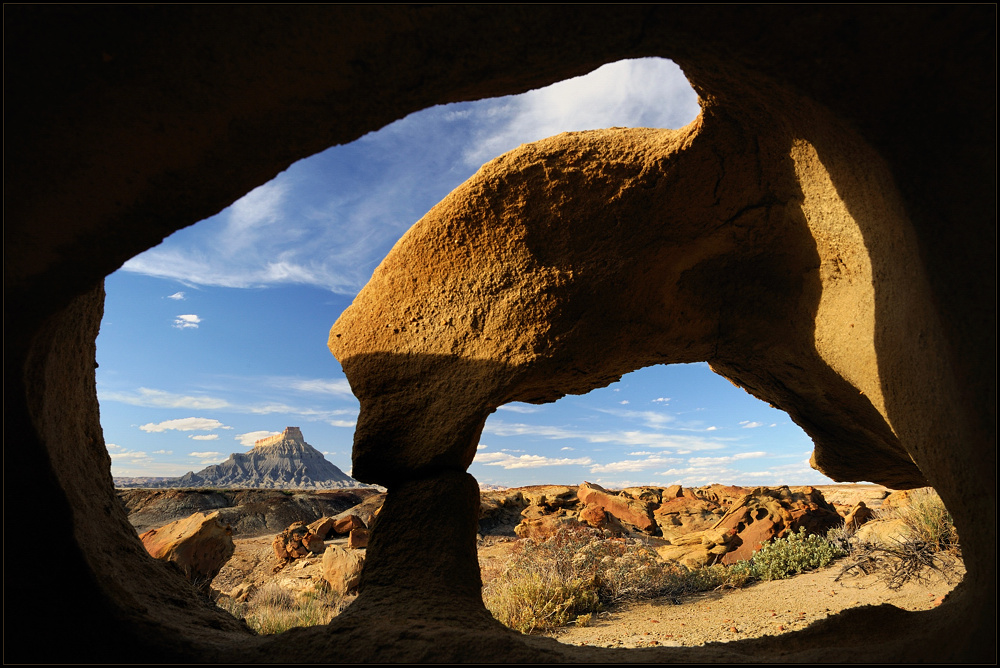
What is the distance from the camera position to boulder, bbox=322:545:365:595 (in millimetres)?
9062

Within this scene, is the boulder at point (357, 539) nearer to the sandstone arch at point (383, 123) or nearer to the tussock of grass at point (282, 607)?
the tussock of grass at point (282, 607)

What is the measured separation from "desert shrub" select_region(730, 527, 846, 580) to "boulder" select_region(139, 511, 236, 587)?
7.14m

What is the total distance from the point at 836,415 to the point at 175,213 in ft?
16.1

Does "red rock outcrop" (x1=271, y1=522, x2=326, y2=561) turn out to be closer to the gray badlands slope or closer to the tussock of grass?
the tussock of grass

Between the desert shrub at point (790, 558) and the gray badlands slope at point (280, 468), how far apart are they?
6788cm

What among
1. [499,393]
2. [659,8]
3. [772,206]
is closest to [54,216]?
[659,8]

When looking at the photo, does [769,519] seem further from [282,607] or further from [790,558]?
[282,607]

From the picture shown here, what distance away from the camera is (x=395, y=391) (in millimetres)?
4035

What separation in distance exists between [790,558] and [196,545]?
820cm

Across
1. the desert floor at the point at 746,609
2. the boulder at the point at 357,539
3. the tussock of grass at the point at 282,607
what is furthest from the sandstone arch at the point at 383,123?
the boulder at the point at 357,539

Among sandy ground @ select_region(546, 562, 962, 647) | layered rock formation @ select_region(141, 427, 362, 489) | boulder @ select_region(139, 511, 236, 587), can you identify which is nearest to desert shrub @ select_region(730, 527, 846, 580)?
sandy ground @ select_region(546, 562, 962, 647)

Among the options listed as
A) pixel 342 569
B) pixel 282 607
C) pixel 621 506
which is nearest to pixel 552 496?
pixel 621 506

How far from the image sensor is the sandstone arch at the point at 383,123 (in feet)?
5.78

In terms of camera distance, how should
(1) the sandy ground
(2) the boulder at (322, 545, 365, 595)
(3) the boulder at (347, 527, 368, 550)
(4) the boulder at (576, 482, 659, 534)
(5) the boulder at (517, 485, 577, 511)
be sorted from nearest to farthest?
(1) the sandy ground → (2) the boulder at (322, 545, 365, 595) → (3) the boulder at (347, 527, 368, 550) → (4) the boulder at (576, 482, 659, 534) → (5) the boulder at (517, 485, 577, 511)
